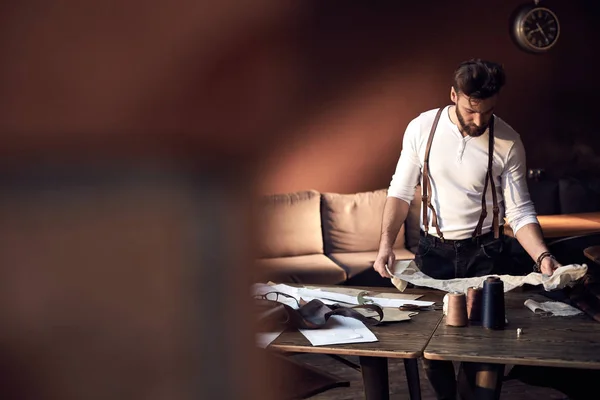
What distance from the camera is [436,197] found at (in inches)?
117

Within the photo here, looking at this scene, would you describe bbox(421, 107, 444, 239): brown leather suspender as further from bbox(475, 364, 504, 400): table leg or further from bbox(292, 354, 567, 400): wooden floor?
bbox(292, 354, 567, 400): wooden floor

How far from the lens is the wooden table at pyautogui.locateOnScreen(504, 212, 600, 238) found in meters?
4.78

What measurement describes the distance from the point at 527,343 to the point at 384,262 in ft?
2.55

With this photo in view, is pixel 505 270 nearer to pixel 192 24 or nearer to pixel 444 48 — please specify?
pixel 192 24

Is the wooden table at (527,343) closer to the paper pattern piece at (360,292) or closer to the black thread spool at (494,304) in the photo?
the black thread spool at (494,304)

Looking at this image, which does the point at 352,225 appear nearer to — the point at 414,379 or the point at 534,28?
the point at 534,28

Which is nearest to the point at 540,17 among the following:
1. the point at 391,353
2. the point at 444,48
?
the point at 444,48

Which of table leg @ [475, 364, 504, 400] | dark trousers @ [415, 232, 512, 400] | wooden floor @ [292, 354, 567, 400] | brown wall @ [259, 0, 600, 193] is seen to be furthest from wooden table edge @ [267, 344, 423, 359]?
brown wall @ [259, 0, 600, 193]

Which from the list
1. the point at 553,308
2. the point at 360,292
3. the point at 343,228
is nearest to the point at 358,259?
the point at 343,228

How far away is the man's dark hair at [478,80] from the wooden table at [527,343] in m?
0.87

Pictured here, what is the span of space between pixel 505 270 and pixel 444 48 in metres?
3.75

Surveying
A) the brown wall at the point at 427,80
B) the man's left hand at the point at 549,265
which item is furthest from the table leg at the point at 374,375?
the brown wall at the point at 427,80

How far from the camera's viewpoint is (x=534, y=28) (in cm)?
635

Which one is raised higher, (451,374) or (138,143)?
(138,143)
